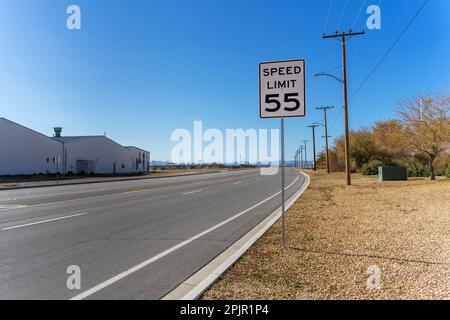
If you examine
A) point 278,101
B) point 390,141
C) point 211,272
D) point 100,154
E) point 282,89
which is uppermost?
point 100,154

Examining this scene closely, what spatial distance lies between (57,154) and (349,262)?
2189 inches

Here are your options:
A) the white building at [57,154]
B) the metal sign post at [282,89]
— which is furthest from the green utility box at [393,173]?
the white building at [57,154]

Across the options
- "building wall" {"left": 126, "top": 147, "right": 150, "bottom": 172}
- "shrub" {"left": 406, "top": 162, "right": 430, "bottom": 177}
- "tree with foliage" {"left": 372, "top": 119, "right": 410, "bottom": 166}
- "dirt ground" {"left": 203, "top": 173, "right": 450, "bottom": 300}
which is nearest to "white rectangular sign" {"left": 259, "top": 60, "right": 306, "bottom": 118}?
"dirt ground" {"left": 203, "top": 173, "right": 450, "bottom": 300}

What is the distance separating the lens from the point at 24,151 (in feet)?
163

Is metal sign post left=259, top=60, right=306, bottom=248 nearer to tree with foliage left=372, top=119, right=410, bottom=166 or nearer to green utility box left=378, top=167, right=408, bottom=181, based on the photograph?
tree with foliage left=372, top=119, right=410, bottom=166

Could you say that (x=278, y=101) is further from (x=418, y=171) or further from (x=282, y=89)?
(x=418, y=171)

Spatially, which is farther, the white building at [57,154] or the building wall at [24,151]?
the white building at [57,154]

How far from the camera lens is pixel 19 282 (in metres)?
5.29

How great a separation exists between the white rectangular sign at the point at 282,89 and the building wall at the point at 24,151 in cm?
4193

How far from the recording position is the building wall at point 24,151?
47.0m

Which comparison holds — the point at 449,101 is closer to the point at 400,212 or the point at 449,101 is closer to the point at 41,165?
the point at 400,212

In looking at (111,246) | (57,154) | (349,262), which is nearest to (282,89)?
(349,262)

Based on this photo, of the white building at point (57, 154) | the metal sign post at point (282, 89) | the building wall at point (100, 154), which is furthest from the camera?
the building wall at point (100, 154)

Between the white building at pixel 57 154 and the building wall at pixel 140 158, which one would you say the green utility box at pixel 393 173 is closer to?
the white building at pixel 57 154
